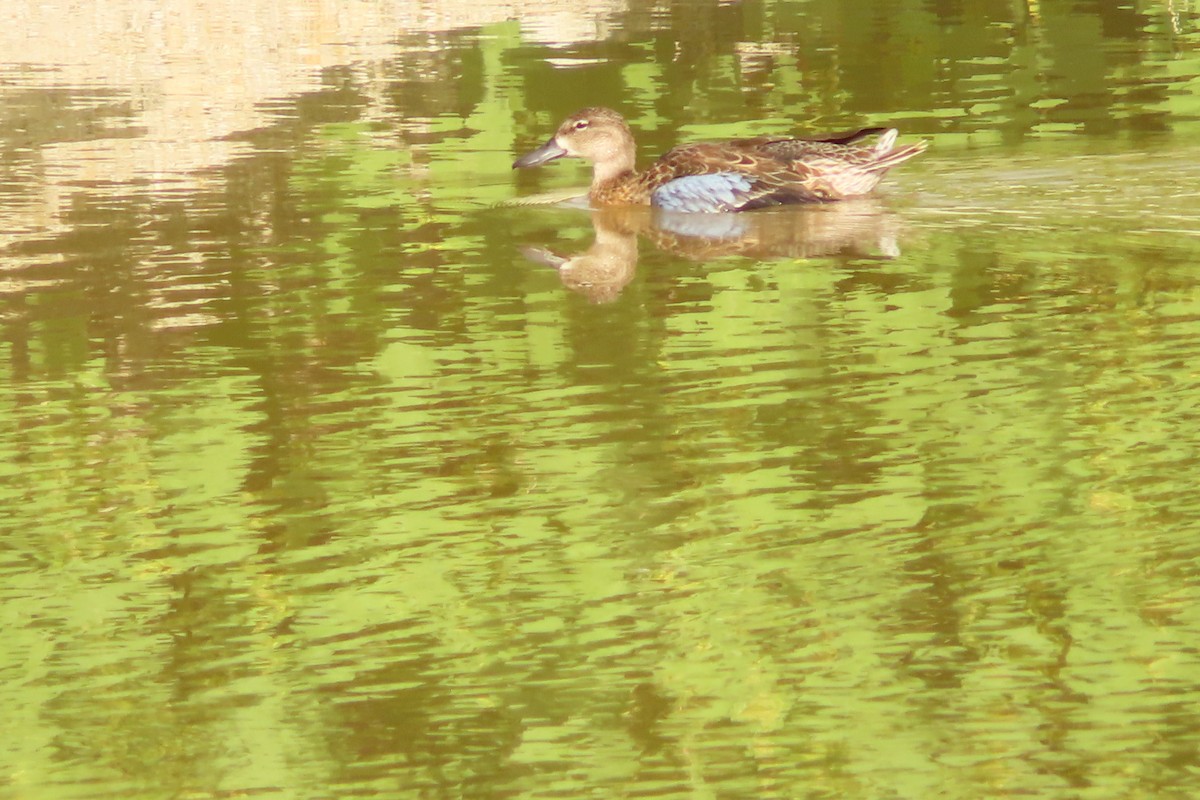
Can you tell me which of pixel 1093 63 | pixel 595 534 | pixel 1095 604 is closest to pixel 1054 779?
pixel 1095 604

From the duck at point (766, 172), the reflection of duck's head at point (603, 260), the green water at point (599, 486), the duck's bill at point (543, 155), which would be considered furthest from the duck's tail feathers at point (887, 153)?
the duck's bill at point (543, 155)

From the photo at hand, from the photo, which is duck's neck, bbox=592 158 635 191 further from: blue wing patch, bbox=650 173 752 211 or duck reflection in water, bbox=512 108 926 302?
blue wing patch, bbox=650 173 752 211

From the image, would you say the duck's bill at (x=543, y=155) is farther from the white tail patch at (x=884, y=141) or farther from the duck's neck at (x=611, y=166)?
the white tail patch at (x=884, y=141)

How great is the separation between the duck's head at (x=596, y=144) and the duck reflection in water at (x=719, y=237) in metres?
0.34

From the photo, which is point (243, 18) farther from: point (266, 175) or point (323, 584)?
point (323, 584)

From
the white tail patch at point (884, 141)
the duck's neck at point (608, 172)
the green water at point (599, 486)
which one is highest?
the white tail patch at point (884, 141)

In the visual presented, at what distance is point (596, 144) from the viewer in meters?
11.5

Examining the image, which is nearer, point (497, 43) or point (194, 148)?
point (194, 148)

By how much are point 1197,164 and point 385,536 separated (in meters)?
6.54

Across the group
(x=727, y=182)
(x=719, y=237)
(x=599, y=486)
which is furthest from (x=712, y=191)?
(x=599, y=486)

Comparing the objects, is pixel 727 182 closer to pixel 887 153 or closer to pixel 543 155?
pixel 887 153

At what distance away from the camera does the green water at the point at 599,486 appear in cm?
473

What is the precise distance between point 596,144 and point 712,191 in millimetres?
962

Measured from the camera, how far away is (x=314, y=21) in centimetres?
1778
